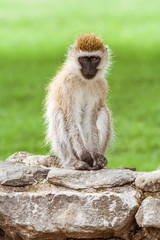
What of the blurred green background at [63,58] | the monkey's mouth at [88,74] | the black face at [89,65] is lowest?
the blurred green background at [63,58]

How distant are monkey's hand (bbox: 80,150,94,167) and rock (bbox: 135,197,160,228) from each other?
1.28m

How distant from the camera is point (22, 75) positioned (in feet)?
58.4

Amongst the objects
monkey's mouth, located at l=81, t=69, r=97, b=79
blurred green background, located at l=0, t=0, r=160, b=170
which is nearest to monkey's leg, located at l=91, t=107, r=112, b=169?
monkey's mouth, located at l=81, t=69, r=97, b=79


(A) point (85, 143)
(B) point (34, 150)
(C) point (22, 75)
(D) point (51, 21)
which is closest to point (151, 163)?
(B) point (34, 150)

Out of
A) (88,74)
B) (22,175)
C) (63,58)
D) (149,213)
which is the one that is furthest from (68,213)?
(63,58)

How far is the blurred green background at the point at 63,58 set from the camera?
40.5 feet

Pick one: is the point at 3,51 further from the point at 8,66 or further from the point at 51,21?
the point at 51,21

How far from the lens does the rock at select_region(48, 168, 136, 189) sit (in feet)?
18.4

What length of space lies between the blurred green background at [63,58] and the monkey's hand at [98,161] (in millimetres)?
947

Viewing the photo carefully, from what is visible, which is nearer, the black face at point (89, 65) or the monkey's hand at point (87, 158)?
the monkey's hand at point (87, 158)

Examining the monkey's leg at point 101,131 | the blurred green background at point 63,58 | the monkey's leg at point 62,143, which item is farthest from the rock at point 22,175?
the blurred green background at point 63,58

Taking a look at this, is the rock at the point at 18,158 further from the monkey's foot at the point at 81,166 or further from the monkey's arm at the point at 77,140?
the monkey's foot at the point at 81,166

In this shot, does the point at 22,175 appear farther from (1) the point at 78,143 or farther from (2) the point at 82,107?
(2) the point at 82,107

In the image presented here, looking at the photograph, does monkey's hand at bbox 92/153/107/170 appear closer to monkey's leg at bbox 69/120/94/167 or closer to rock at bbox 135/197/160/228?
monkey's leg at bbox 69/120/94/167
